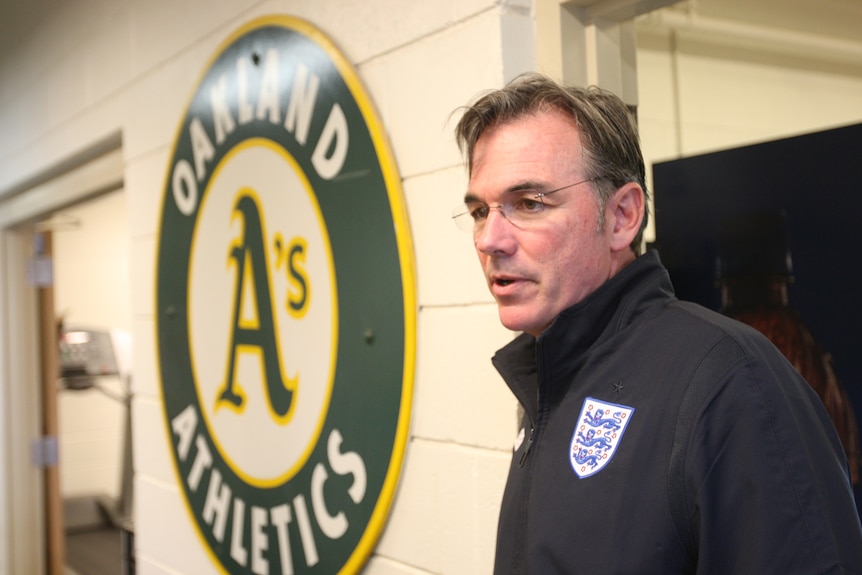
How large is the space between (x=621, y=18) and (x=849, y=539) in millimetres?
784

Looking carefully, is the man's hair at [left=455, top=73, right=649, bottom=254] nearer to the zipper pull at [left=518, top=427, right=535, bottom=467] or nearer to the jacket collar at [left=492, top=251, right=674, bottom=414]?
the jacket collar at [left=492, top=251, right=674, bottom=414]

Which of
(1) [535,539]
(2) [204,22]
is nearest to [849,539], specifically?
(1) [535,539]

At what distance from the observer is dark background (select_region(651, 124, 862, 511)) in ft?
3.36

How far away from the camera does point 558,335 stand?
0.83 metres

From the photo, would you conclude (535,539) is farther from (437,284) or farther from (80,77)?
(80,77)

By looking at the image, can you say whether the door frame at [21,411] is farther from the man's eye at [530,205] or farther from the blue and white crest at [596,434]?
the blue and white crest at [596,434]

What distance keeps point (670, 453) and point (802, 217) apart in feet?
1.74

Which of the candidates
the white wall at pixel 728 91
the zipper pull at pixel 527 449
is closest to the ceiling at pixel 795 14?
the white wall at pixel 728 91

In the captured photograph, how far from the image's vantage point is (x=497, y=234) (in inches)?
34.1

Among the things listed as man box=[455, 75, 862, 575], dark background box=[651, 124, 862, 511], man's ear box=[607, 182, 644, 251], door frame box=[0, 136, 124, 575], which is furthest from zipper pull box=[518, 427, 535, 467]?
door frame box=[0, 136, 124, 575]

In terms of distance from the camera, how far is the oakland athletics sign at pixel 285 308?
4.47 feet

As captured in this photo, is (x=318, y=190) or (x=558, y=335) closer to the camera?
(x=558, y=335)

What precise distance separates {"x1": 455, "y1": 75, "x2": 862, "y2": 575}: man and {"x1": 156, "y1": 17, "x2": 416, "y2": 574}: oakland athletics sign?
1.43 feet

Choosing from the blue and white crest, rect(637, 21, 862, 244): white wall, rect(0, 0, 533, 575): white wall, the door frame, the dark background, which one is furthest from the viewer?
the door frame
